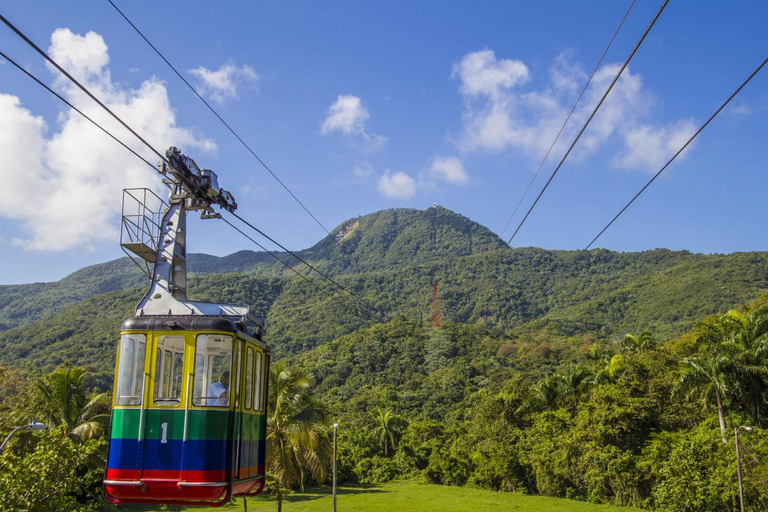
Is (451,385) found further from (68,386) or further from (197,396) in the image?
(197,396)

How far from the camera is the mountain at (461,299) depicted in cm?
10062

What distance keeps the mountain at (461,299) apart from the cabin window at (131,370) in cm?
7646

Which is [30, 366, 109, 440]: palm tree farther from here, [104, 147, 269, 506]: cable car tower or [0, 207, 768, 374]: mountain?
[0, 207, 768, 374]: mountain

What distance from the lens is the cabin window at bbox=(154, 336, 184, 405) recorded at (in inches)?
375

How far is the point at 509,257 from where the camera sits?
187 metres

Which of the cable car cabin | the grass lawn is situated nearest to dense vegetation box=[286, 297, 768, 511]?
the grass lawn

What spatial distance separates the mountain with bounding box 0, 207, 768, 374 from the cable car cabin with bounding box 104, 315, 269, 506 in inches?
3012

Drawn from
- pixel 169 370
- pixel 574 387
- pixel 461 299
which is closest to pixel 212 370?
pixel 169 370

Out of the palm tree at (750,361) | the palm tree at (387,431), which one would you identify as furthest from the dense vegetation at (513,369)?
the palm tree at (387,431)

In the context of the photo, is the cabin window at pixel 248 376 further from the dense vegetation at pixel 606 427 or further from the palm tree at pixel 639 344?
the palm tree at pixel 639 344

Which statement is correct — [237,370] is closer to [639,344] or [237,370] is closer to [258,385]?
[258,385]

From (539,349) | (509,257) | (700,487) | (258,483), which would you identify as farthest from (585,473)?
(509,257)

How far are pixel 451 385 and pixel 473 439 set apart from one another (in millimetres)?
29362

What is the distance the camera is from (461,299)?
159 metres
